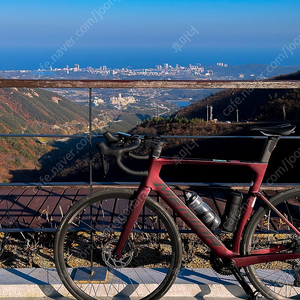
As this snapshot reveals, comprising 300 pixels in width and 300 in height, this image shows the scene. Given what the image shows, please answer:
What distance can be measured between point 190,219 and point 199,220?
0.05m

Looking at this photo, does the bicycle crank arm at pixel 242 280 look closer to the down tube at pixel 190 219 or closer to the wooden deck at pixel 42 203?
the down tube at pixel 190 219

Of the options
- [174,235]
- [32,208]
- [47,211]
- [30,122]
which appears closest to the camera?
[174,235]

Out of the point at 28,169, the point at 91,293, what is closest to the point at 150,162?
the point at 91,293

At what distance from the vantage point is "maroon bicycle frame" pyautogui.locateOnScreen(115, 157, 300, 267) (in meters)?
1.88

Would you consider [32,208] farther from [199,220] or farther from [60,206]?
[199,220]

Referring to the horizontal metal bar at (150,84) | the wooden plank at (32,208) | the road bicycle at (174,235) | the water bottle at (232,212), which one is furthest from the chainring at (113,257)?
the horizontal metal bar at (150,84)

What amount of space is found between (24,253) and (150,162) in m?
1.34

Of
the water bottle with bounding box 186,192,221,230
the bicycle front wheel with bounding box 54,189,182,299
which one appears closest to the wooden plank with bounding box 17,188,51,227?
the bicycle front wheel with bounding box 54,189,182,299

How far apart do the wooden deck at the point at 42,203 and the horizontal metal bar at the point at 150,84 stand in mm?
756

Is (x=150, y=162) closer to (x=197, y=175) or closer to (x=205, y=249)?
(x=205, y=249)

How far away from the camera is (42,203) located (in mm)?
2869

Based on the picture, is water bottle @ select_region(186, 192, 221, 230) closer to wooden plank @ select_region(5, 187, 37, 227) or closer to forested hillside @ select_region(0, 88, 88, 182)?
wooden plank @ select_region(5, 187, 37, 227)

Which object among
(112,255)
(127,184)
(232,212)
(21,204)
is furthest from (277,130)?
(21,204)

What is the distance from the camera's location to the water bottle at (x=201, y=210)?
6.35 feet
